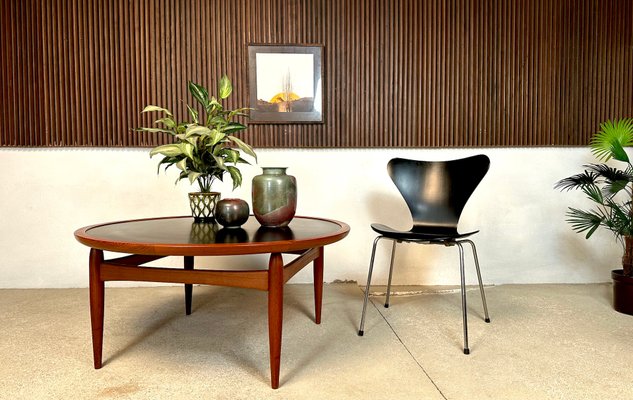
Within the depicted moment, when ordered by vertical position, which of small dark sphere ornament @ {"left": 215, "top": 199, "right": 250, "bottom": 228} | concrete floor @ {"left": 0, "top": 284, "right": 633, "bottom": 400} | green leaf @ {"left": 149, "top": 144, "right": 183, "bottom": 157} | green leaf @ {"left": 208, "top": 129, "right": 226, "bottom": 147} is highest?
green leaf @ {"left": 208, "top": 129, "right": 226, "bottom": 147}

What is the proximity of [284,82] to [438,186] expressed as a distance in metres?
1.37

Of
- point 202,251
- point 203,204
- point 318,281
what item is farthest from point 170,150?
point 318,281

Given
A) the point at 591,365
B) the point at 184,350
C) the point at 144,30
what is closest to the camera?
the point at 591,365

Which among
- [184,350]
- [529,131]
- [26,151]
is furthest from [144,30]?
[529,131]

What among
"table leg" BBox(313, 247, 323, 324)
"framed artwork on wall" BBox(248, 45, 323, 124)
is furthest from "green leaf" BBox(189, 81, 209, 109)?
"framed artwork on wall" BBox(248, 45, 323, 124)

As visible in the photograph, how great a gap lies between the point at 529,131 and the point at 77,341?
3.26 meters

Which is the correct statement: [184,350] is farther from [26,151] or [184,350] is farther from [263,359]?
[26,151]

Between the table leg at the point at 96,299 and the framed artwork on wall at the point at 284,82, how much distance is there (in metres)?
1.76

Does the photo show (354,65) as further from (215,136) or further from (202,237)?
(202,237)

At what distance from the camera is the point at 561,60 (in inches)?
140

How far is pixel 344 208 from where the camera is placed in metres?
3.63

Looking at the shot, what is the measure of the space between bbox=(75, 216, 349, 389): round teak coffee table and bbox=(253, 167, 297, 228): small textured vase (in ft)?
0.21

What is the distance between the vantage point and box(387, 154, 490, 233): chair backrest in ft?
9.18

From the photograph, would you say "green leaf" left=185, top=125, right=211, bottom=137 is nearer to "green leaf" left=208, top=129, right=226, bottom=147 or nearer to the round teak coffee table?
"green leaf" left=208, top=129, right=226, bottom=147
